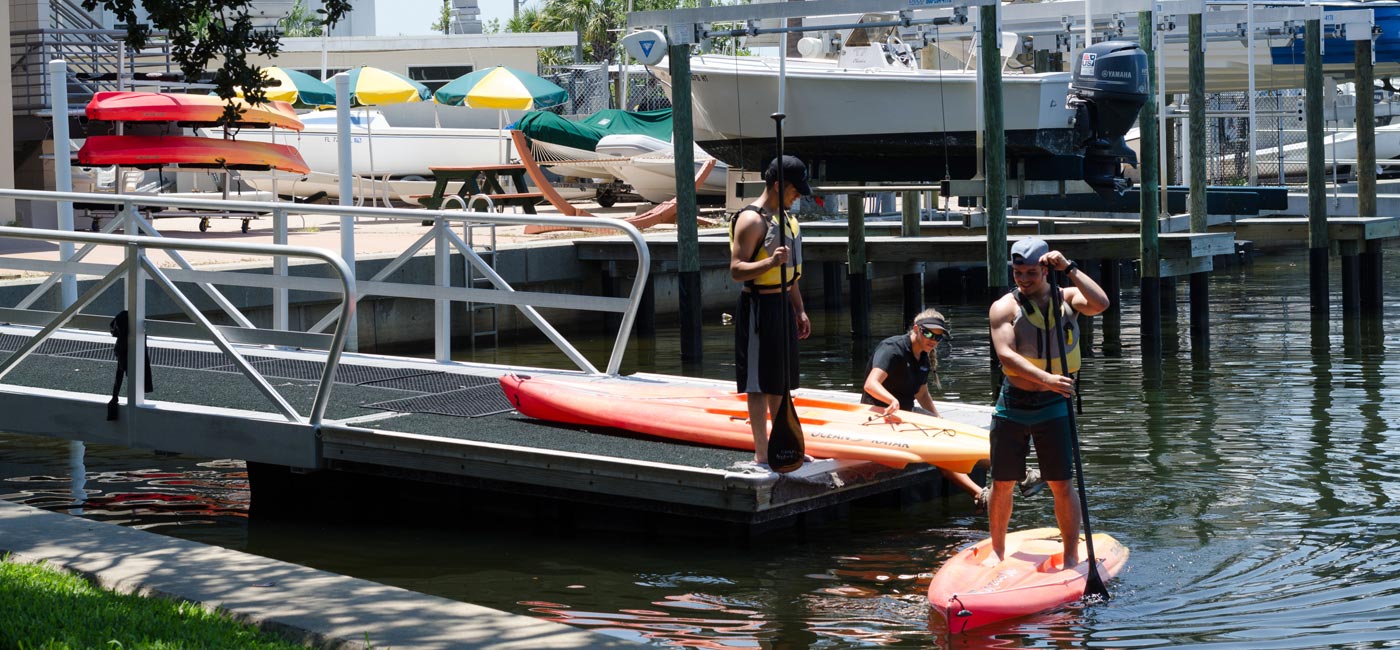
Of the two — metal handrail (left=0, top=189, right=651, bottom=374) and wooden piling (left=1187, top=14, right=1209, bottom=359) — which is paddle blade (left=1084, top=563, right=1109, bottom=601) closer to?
metal handrail (left=0, top=189, right=651, bottom=374)

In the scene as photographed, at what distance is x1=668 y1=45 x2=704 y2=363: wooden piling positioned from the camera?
16.0m

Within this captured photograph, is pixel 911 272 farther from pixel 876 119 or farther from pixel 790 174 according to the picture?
pixel 790 174

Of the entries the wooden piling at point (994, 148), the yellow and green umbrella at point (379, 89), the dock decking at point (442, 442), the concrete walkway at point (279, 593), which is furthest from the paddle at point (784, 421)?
the yellow and green umbrella at point (379, 89)

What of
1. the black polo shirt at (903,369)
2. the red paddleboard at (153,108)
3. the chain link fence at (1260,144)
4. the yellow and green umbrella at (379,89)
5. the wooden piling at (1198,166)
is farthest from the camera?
the chain link fence at (1260,144)

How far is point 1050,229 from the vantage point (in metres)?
21.1

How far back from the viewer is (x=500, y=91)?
30250 mm

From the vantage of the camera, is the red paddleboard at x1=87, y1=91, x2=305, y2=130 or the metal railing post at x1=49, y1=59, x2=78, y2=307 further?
the red paddleboard at x1=87, y1=91, x2=305, y2=130

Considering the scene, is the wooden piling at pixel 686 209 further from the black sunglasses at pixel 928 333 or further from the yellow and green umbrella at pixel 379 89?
the yellow and green umbrella at pixel 379 89

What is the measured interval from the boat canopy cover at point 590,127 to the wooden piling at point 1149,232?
49.0ft

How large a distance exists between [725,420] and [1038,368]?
255 cm

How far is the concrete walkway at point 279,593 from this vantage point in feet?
18.6

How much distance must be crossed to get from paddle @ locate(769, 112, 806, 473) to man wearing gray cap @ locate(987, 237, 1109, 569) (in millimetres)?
1037

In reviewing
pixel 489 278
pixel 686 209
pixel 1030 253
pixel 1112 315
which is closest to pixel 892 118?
pixel 1112 315

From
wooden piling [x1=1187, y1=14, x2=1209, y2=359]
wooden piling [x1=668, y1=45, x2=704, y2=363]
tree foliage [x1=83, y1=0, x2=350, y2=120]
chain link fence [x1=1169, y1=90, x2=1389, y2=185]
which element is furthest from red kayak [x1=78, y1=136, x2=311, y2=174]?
chain link fence [x1=1169, y1=90, x2=1389, y2=185]
